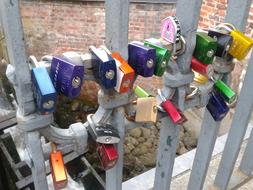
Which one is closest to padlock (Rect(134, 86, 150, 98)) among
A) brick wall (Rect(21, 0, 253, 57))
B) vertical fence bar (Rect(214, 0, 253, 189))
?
vertical fence bar (Rect(214, 0, 253, 189))

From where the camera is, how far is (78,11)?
191 inches

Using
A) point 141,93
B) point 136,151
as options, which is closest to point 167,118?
point 141,93

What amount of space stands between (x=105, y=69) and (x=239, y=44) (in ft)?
1.45

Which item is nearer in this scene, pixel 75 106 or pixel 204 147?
pixel 204 147

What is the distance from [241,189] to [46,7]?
4234mm

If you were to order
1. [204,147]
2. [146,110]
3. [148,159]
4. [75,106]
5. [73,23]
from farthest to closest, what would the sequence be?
[75,106]
[73,23]
[148,159]
[204,147]
[146,110]

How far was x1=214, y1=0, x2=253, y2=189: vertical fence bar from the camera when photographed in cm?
92

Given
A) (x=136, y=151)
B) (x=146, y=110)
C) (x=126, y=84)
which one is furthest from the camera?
(x=136, y=151)

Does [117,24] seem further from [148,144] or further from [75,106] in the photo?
[75,106]

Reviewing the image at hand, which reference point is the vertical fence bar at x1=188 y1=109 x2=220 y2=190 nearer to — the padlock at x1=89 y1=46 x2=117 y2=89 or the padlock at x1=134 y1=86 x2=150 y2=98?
the padlock at x1=134 y1=86 x2=150 y2=98

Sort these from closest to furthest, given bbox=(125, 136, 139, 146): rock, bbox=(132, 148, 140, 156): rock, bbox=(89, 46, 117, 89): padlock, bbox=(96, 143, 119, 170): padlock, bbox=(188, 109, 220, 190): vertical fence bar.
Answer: bbox=(89, 46, 117, 89): padlock → bbox=(96, 143, 119, 170): padlock → bbox=(188, 109, 220, 190): vertical fence bar → bbox=(132, 148, 140, 156): rock → bbox=(125, 136, 139, 146): rock

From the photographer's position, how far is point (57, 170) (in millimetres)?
694

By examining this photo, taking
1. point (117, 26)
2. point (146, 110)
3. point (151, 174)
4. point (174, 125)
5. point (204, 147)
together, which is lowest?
point (151, 174)

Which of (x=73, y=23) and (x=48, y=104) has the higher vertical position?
(x=48, y=104)
